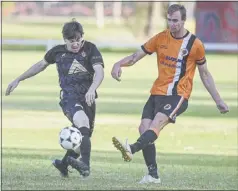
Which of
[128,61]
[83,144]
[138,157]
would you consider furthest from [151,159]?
[138,157]

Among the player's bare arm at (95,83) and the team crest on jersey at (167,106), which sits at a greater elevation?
the player's bare arm at (95,83)

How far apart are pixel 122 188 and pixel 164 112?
1255 millimetres

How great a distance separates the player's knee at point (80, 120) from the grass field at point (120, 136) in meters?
0.61

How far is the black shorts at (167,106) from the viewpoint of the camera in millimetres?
11125

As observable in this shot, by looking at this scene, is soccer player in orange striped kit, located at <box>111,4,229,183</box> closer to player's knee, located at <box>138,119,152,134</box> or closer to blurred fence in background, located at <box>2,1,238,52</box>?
player's knee, located at <box>138,119,152,134</box>

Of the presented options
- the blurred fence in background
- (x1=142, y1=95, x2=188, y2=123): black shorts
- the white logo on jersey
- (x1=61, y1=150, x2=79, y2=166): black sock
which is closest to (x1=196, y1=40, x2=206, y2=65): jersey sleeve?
(x1=142, y1=95, x2=188, y2=123): black shorts

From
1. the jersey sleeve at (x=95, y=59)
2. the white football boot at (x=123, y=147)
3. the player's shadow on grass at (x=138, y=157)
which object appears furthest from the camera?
the player's shadow on grass at (x=138, y=157)

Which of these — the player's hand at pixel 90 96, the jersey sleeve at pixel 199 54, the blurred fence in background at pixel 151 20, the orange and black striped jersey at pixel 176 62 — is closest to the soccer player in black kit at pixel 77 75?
the player's hand at pixel 90 96

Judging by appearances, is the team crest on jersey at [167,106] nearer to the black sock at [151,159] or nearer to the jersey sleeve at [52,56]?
the black sock at [151,159]

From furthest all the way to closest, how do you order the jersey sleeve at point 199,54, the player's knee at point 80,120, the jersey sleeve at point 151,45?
the jersey sleeve at point 151,45 < the jersey sleeve at point 199,54 < the player's knee at point 80,120

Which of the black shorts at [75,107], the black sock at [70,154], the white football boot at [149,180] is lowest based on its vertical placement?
the white football boot at [149,180]

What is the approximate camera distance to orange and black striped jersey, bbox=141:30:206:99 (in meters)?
11.2

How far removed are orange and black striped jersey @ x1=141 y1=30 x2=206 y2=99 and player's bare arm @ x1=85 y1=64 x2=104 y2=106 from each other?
0.67 meters

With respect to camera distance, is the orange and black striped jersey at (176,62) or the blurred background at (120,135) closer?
the orange and black striped jersey at (176,62)
